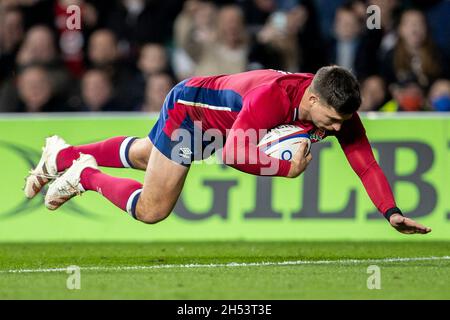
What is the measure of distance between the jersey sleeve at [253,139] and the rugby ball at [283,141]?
0.52ft

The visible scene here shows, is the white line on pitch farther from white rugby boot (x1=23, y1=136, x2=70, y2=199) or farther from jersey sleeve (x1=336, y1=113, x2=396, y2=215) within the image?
white rugby boot (x1=23, y1=136, x2=70, y2=199)

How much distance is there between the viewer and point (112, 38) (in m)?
13.2

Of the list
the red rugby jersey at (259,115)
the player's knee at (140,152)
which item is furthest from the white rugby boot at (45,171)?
the red rugby jersey at (259,115)

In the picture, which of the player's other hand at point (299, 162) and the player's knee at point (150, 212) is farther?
the player's knee at point (150, 212)

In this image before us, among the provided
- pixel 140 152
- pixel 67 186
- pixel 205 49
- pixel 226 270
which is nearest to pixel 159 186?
pixel 140 152

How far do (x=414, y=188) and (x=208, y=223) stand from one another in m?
2.07

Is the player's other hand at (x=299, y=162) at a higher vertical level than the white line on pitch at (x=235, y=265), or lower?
higher

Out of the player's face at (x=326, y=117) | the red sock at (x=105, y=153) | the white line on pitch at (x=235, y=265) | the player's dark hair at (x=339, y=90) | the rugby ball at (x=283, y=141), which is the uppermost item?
the player's dark hair at (x=339, y=90)

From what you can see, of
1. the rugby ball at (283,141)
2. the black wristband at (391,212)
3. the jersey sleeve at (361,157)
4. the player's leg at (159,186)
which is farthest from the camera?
the player's leg at (159,186)

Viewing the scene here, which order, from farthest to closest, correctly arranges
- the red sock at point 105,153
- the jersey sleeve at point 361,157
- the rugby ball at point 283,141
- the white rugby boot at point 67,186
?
the red sock at point 105,153, the white rugby boot at point 67,186, the jersey sleeve at point 361,157, the rugby ball at point 283,141

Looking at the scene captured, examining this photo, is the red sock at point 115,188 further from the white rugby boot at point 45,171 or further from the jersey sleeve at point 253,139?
the jersey sleeve at point 253,139

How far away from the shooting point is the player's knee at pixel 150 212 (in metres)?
8.38

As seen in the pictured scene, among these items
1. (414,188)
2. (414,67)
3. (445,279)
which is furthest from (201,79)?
(414,67)

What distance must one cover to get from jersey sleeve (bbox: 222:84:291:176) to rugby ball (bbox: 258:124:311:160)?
0.16m
